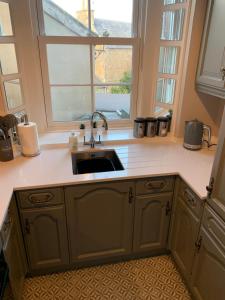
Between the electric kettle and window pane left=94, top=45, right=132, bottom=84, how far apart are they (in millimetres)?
744

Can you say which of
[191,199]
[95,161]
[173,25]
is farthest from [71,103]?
[191,199]

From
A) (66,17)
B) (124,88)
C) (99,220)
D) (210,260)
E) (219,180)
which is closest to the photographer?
(219,180)

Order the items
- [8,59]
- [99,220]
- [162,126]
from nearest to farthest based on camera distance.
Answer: [99,220]
[8,59]
[162,126]

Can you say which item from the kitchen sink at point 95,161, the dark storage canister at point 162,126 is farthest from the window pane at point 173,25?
the kitchen sink at point 95,161

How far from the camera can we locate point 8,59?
5.90 ft

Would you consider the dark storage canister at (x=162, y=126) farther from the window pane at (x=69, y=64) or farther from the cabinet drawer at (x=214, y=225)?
the cabinet drawer at (x=214, y=225)

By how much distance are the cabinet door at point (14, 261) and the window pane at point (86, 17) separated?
5.13 feet

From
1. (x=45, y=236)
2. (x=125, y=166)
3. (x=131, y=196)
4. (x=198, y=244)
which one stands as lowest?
(x=45, y=236)

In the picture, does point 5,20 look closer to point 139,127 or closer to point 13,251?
point 139,127

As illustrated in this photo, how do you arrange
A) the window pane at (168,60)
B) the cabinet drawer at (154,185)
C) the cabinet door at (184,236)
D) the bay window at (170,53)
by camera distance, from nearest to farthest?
1. the cabinet door at (184,236)
2. the cabinet drawer at (154,185)
3. the bay window at (170,53)
4. the window pane at (168,60)

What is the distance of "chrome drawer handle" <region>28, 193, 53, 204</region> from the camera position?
1.48m

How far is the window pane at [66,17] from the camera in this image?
189 centimetres

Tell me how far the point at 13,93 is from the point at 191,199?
1.54m

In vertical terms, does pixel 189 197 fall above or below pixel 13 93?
below
